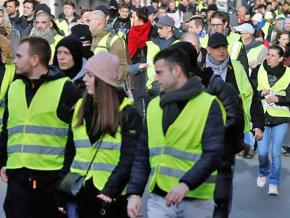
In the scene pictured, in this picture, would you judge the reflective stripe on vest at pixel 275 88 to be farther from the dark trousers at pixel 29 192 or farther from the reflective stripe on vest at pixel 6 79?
the dark trousers at pixel 29 192

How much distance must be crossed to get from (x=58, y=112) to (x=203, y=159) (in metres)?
1.28

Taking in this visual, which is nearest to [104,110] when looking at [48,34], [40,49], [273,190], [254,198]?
[40,49]

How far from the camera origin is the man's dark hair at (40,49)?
5176 mm

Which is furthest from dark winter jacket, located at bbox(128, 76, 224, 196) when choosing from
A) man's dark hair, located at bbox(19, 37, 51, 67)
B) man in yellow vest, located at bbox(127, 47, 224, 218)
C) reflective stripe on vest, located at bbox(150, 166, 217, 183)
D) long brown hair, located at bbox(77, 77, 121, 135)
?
man's dark hair, located at bbox(19, 37, 51, 67)

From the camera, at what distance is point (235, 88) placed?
20.8ft

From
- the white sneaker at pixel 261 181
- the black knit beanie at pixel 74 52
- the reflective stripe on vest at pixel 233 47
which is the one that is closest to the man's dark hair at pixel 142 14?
the reflective stripe on vest at pixel 233 47

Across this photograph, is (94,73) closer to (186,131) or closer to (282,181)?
(186,131)

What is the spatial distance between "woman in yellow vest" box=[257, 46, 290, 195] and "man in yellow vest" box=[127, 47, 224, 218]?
413cm

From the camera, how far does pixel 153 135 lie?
4.54 m

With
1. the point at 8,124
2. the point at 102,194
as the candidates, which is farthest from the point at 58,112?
the point at 102,194

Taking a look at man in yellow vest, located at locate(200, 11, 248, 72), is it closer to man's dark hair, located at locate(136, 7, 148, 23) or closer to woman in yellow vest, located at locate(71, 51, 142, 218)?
man's dark hair, located at locate(136, 7, 148, 23)

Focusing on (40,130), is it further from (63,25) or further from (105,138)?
(63,25)

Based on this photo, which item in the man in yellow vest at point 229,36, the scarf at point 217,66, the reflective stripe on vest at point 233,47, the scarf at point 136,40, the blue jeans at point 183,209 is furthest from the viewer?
the scarf at point 136,40

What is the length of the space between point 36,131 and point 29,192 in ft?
1.41
